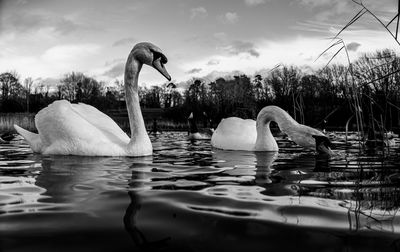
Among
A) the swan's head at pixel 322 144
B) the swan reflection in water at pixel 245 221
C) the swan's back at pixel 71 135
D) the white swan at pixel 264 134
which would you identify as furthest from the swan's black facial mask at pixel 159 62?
the swan reflection in water at pixel 245 221

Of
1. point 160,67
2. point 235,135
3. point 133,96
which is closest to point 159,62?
point 160,67

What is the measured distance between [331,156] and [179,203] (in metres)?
4.30

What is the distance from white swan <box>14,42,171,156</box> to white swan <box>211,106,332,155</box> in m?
2.22

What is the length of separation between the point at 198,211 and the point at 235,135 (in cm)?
629

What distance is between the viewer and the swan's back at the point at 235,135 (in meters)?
8.03

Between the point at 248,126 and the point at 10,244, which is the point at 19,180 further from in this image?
the point at 248,126

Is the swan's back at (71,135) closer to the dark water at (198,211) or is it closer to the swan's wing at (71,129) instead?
the swan's wing at (71,129)

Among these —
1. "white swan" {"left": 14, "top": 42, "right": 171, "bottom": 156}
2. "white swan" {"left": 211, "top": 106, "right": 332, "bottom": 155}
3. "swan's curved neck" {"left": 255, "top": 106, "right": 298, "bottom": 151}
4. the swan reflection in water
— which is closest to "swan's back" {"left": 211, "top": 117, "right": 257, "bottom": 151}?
"white swan" {"left": 211, "top": 106, "right": 332, "bottom": 155}

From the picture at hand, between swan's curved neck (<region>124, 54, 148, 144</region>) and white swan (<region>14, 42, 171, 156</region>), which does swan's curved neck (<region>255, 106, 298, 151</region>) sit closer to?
white swan (<region>14, 42, 171, 156</region>)

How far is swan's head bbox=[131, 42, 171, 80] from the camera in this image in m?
→ 6.13

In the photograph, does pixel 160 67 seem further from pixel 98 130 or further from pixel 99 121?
pixel 99 121

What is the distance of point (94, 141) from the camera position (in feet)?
18.7

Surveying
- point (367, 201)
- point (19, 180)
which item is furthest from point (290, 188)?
point (19, 180)

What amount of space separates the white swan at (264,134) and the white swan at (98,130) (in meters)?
2.22
